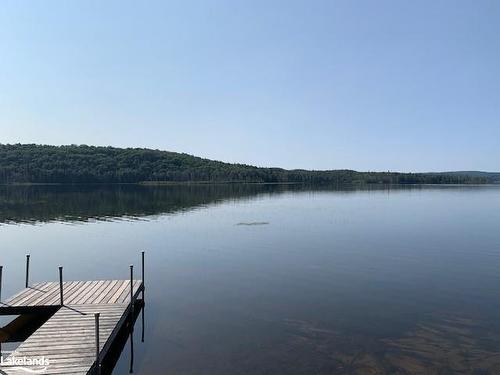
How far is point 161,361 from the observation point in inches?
539

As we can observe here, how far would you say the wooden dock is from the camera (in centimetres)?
1131

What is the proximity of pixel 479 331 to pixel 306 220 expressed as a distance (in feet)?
120

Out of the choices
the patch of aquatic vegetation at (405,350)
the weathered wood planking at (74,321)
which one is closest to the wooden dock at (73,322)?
the weathered wood planking at (74,321)

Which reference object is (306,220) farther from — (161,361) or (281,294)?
(161,361)

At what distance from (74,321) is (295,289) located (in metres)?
11.3

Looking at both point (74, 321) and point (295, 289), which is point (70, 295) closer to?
point (74, 321)

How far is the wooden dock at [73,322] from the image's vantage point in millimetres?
11312

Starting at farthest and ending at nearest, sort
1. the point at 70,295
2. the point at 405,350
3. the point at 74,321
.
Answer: the point at 70,295 < the point at 74,321 < the point at 405,350

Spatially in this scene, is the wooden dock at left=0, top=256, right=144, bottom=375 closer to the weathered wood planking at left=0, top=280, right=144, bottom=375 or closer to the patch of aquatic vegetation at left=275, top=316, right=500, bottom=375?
the weathered wood planking at left=0, top=280, right=144, bottom=375

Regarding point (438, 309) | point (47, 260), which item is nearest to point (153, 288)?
point (47, 260)

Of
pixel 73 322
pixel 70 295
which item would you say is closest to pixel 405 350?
pixel 73 322

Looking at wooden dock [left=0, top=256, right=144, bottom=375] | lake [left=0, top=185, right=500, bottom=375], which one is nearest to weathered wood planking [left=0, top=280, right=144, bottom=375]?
wooden dock [left=0, top=256, right=144, bottom=375]

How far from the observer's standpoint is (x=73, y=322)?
1432 cm

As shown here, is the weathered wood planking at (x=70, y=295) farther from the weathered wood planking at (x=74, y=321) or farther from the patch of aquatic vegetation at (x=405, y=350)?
the patch of aquatic vegetation at (x=405, y=350)
